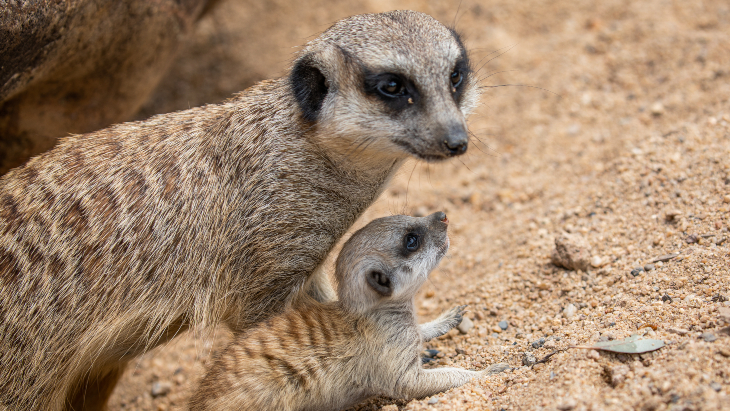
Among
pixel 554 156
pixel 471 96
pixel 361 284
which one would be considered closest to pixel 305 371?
pixel 361 284

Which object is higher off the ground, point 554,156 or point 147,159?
point 147,159

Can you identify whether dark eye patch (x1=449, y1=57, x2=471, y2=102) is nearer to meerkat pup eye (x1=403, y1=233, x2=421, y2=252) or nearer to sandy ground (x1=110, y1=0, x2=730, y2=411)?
meerkat pup eye (x1=403, y1=233, x2=421, y2=252)

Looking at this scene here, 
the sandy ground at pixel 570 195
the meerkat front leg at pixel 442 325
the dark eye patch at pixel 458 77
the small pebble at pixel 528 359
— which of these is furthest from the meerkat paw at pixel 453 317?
the dark eye patch at pixel 458 77

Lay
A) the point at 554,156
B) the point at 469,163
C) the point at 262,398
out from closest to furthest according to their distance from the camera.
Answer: the point at 262,398 → the point at 554,156 → the point at 469,163

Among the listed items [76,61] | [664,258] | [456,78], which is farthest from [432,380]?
[76,61]

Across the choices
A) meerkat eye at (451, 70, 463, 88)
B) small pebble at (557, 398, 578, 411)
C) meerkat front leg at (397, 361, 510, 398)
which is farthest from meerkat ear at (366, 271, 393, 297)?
meerkat eye at (451, 70, 463, 88)

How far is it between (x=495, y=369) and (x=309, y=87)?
1859 millimetres

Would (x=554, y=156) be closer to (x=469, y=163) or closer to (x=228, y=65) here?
(x=469, y=163)

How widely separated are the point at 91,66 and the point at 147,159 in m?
1.61

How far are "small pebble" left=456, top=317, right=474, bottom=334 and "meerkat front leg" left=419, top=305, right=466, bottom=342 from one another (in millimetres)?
102

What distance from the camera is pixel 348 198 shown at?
11.1ft

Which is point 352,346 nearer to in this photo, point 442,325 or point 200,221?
point 442,325

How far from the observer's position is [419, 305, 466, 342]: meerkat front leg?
3.71m

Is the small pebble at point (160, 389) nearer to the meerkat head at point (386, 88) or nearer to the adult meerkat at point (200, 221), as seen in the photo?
the adult meerkat at point (200, 221)
